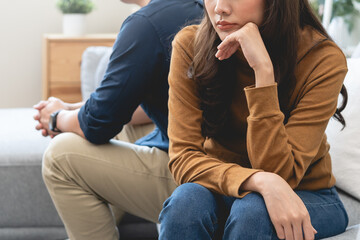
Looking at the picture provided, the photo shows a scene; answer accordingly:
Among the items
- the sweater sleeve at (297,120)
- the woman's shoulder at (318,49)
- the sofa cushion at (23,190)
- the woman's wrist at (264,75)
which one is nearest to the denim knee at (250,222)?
the sweater sleeve at (297,120)

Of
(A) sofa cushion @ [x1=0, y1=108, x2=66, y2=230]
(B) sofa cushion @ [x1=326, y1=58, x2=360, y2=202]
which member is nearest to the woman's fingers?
(B) sofa cushion @ [x1=326, y1=58, x2=360, y2=202]

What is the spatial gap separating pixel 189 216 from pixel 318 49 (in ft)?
1.56

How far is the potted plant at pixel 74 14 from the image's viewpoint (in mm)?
3076

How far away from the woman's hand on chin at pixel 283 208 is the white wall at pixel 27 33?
8.78 feet

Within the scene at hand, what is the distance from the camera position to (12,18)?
3354 millimetres

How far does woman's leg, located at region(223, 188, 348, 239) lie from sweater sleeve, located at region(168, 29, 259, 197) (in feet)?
0.41

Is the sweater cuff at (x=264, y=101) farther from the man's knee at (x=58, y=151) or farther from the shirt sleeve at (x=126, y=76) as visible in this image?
the man's knee at (x=58, y=151)

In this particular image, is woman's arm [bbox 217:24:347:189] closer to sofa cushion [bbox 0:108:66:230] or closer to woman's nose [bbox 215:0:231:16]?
woman's nose [bbox 215:0:231:16]

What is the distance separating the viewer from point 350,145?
141cm

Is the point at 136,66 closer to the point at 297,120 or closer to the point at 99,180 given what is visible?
the point at 99,180

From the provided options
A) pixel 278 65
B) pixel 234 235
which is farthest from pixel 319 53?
pixel 234 235

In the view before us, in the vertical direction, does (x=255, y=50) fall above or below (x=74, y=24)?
above

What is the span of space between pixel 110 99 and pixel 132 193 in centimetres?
28

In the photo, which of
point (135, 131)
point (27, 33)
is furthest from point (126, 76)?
point (27, 33)
